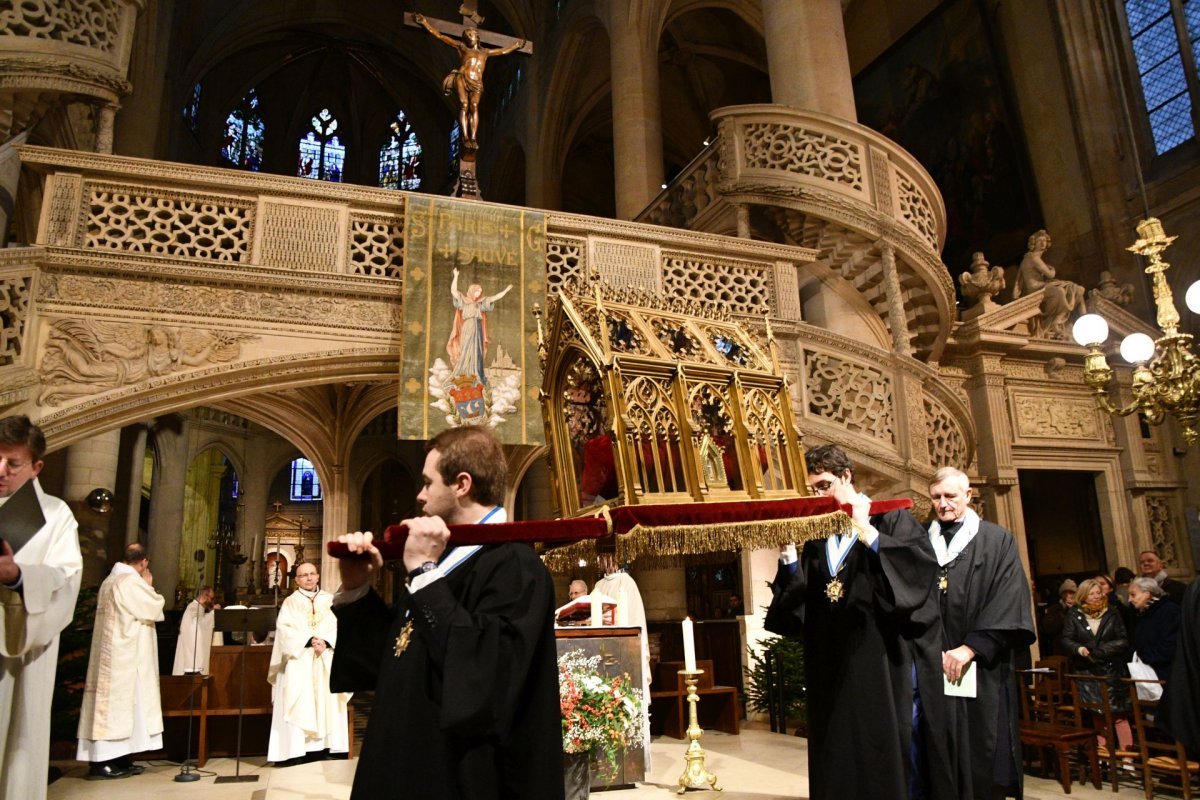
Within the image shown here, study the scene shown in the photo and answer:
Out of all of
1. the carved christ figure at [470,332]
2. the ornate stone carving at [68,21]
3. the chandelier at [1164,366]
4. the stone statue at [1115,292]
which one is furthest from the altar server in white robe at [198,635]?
the stone statue at [1115,292]

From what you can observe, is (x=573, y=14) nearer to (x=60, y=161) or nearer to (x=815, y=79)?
(x=815, y=79)

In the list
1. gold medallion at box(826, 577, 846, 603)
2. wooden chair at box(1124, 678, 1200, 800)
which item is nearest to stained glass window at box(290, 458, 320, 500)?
wooden chair at box(1124, 678, 1200, 800)

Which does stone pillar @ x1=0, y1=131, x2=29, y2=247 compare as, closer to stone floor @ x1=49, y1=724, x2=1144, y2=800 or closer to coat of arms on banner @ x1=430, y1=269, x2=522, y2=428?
coat of arms on banner @ x1=430, y1=269, x2=522, y2=428

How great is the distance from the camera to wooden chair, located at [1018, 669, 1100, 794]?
5.34m

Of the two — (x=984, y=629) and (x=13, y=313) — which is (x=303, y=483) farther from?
(x=984, y=629)

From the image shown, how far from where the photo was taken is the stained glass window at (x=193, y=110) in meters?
20.7

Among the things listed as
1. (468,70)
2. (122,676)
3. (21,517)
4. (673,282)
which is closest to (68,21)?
(468,70)

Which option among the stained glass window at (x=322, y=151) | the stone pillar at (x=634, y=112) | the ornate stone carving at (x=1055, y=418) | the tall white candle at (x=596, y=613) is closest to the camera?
the tall white candle at (x=596, y=613)

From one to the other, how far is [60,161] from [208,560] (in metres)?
14.5

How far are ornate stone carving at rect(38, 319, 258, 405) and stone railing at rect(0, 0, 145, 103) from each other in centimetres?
205

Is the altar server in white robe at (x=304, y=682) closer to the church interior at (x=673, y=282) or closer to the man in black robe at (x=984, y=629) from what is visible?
the church interior at (x=673, y=282)

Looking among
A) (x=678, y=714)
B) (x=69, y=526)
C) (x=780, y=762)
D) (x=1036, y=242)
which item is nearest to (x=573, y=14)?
(x=1036, y=242)

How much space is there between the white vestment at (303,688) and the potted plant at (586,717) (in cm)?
306

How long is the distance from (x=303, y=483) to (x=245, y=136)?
949 cm
